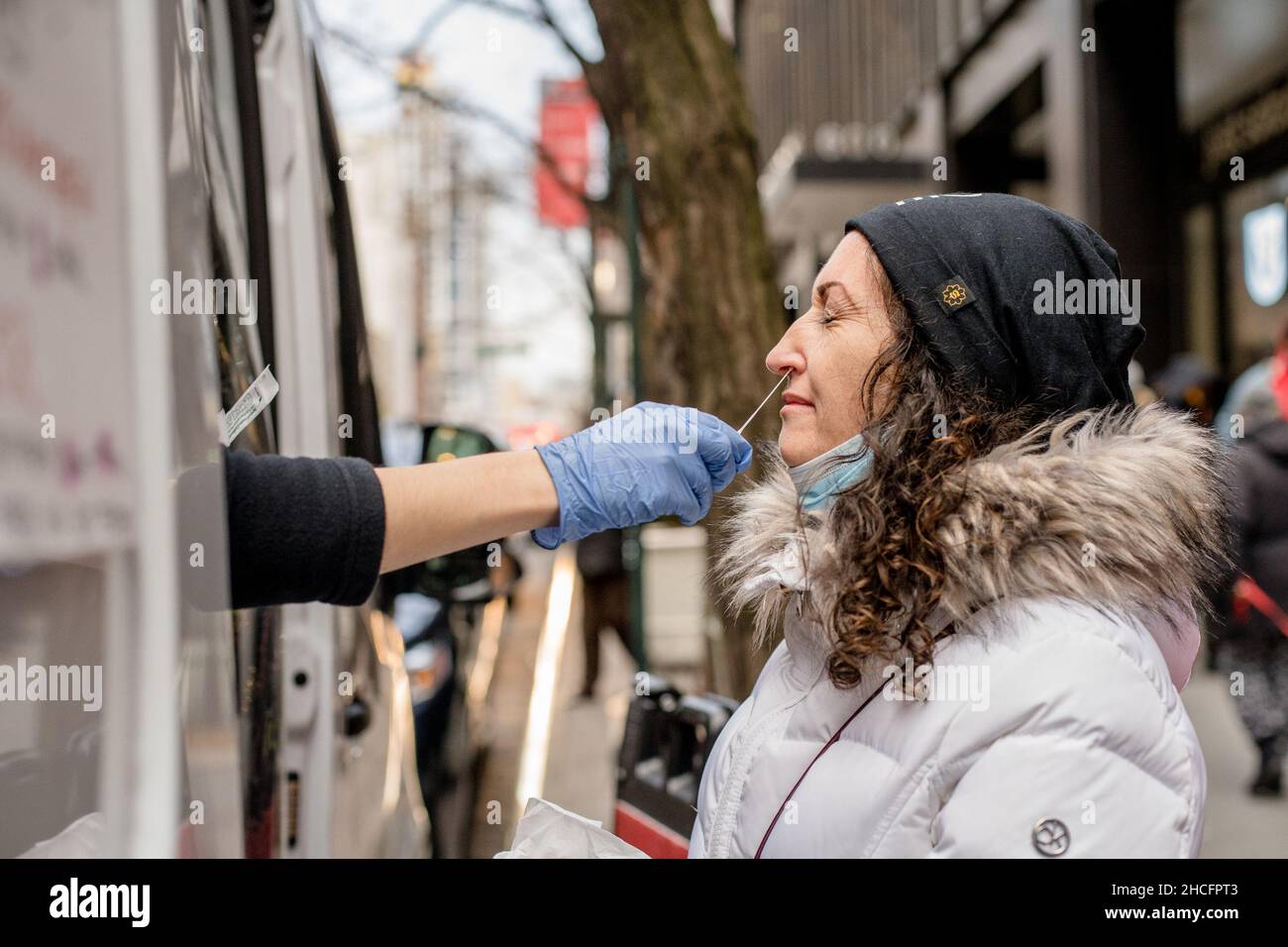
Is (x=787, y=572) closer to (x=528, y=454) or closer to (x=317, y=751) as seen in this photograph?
(x=528, y=454)

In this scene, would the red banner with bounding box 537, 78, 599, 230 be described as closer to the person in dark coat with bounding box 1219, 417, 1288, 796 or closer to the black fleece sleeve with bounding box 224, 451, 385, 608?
the person in dark coat with bounding box 1219, 417, 1288, 796

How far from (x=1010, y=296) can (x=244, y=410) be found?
105 centimetres

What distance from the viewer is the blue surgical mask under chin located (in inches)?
57.7

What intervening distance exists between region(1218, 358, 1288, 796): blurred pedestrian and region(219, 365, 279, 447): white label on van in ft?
14.0

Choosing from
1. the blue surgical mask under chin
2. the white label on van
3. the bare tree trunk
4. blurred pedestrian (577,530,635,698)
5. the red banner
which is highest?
the red banner

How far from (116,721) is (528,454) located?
82cm

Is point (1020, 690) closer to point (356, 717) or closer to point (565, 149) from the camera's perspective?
point (356, 717)

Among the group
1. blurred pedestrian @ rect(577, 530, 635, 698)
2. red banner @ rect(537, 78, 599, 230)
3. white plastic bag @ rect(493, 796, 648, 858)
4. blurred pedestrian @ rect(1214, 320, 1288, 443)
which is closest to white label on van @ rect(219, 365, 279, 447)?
white plastic bag @ rect(493, 796, 648, 858)

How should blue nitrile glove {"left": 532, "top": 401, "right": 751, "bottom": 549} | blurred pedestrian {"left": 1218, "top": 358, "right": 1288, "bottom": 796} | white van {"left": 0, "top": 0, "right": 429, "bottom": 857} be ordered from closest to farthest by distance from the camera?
white van {"left": 0, "top": 0, "right": 429, "bottom": 857}, blue nitrile glove {"left": 532, "top": 401, "right": 751, "bottom": 549}, blurred pedestrian {"left": 1218, "top": 358, "right": 1288, "bottom": 796}

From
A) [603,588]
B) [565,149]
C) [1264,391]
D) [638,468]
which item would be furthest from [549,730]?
[638,468]

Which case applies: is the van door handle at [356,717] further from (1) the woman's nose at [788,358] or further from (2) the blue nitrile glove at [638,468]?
(1) the woman's nose at [788,358]

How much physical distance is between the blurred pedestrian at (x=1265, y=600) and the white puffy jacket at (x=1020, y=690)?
385cm

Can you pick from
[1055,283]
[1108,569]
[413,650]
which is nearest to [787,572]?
[1108,569]

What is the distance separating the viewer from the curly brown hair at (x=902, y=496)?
1.31m
